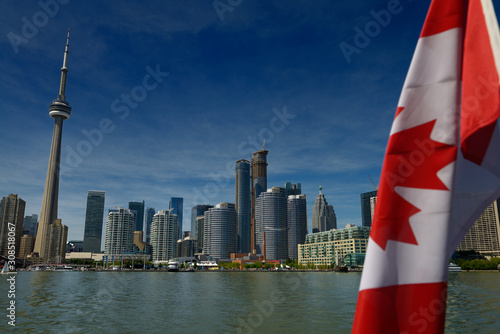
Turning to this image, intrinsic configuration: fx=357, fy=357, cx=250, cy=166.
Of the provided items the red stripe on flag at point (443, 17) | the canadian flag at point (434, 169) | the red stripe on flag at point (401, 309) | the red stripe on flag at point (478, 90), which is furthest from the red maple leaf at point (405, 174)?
the red stripe on flag at point (443, 17)

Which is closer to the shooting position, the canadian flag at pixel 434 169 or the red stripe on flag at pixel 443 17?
the canadian flag at pixel 434 169

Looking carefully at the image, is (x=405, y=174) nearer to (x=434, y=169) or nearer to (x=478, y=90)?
(x=434, y=169)

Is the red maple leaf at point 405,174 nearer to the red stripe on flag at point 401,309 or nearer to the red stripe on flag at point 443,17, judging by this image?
the red stripe on flag at point 401,309

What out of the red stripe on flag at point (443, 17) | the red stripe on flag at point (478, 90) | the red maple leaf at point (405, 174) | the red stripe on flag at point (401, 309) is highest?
the red stripe on flag at point (443, 17)

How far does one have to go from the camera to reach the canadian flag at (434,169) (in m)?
3.13

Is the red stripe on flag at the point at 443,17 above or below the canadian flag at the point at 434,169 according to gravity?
above

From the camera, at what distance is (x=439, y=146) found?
10.6 feet

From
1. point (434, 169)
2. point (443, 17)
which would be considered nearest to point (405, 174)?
point (434, 169)

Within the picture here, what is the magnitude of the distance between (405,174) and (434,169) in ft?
0.81

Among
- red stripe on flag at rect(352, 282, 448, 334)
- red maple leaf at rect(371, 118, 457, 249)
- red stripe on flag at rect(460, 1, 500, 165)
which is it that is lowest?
red stripe on flag at rect(352, 282, 448, 334)

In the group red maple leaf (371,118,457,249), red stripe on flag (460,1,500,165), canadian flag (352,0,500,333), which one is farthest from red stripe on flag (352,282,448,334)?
red stripe on flag (460,1,500,165)

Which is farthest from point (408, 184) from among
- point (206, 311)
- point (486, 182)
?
point (206, 311)

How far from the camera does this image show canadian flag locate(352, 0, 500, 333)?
3.13m

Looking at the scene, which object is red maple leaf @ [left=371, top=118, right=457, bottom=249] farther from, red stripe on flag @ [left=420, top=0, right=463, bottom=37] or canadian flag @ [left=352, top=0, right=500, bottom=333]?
red stripe on flag @ [left=420, top=0, right=463, bottom=37]
